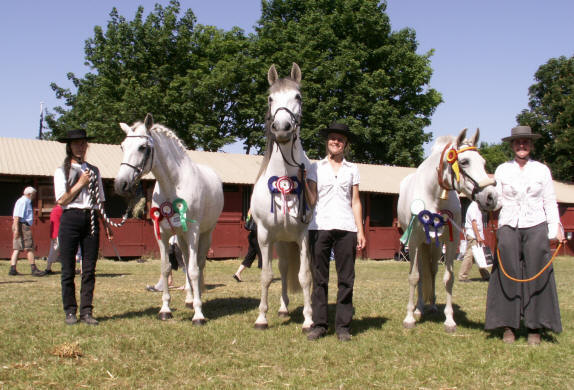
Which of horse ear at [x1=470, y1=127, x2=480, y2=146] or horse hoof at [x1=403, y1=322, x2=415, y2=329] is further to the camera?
horse hoof at [x1=403, y1=322, x2=415, y2=329]

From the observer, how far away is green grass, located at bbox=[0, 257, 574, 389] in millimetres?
3998

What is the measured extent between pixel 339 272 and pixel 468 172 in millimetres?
1760

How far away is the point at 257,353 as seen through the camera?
4.79 metres

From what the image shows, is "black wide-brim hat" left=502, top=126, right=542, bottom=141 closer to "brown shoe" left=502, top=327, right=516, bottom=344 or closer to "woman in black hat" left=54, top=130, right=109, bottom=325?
"brown shoe" left=502, top=327, right=516, bottom=344

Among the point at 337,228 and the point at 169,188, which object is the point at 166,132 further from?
the point at 337,228

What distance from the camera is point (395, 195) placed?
74.4 feet

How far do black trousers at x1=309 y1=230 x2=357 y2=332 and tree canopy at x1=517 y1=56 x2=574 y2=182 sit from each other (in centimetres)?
3090

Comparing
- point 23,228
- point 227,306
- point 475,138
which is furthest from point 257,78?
point 475,138

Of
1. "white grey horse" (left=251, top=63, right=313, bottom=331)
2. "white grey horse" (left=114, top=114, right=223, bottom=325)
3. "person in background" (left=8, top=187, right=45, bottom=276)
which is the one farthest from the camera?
"person in background" (left=8, top=187, right=45, bottom=276)

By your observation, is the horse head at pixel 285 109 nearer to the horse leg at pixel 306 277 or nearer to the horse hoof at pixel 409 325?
the horse leg at pixel 306 277

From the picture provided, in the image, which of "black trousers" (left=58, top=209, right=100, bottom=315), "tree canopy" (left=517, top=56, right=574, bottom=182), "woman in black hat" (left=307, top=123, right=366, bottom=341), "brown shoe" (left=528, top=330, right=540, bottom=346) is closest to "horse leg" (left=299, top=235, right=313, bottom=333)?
"woman in black hat" (left=307, top=123, right=366, bottom=341)

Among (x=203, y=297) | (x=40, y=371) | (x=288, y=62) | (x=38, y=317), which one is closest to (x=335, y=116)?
(x=288, y=62)

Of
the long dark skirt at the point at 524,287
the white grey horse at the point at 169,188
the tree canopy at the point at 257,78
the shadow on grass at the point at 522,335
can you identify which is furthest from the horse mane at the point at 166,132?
the tree canopy at the point at 257,78

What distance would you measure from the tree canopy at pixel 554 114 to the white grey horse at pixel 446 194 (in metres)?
29.7
